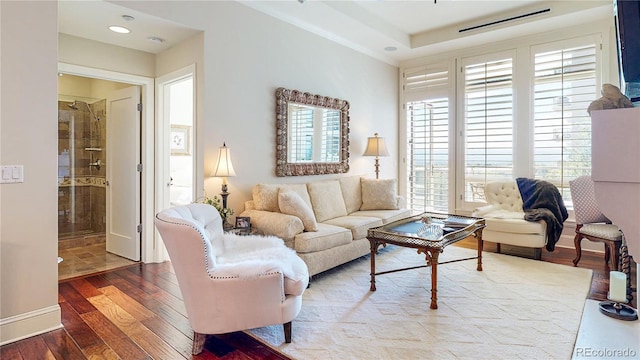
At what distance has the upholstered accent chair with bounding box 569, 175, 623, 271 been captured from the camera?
3704mm

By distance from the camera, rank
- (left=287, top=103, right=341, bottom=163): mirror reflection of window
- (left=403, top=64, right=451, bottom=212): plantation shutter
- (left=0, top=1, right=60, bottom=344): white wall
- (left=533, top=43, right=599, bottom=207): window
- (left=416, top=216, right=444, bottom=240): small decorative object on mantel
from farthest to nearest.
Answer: (left=403, top=64, right=451, bottom=212): plantation shutter → (left=533, top=43, right=599, bottom=207): window → (left=287, top=103, right=341, bottom=163): mirror reflection of window → (left=416, top=216, right=444, bottom=240): small decorative object on mantel → (left=0, top=1, right=60, bottom=344): white wall

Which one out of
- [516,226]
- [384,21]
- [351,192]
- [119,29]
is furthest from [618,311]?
[119,29]

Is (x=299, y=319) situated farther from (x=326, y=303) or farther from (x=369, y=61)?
(x=369, y=61)

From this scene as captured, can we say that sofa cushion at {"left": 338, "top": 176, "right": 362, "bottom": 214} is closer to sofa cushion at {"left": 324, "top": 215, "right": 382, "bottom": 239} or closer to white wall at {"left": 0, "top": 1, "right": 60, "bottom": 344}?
sofa cushion at {"left": 324, "top": 215, "right": 382, "bottom": 239}

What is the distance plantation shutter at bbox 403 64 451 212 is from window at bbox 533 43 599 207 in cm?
127

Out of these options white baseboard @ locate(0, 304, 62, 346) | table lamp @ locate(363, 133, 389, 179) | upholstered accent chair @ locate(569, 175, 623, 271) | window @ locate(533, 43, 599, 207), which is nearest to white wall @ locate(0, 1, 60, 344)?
white baseboard @ locate(0, 304, 62, 346)

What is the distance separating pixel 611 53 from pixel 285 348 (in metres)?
5.11

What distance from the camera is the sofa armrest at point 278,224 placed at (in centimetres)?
324

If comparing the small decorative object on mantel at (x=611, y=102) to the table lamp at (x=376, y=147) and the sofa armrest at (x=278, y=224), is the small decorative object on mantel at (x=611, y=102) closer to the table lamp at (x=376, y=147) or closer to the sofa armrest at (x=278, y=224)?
the sofa armrest at (x=278, y=224)

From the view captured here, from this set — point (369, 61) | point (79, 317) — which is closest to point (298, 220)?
point (79, 317)

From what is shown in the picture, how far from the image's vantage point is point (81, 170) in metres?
5.38

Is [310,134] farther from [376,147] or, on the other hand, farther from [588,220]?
[588,220]

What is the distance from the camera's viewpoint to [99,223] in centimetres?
527

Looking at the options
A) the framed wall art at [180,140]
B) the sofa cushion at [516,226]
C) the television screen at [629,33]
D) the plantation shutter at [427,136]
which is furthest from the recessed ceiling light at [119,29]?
the sofa cushion at [516,226]
